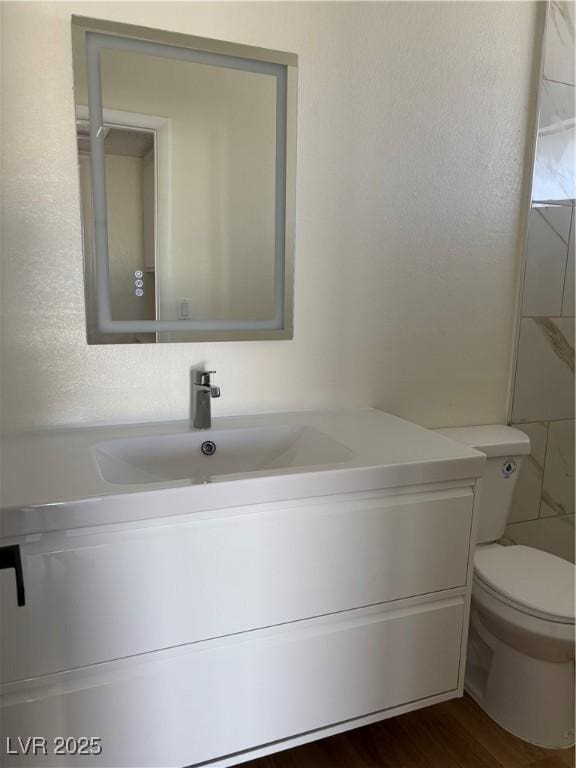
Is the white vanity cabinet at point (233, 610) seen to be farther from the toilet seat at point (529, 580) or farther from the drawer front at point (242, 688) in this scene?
the toilet seat at point (529, 580)

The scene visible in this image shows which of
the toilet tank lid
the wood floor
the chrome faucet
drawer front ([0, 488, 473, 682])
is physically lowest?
the wood floor

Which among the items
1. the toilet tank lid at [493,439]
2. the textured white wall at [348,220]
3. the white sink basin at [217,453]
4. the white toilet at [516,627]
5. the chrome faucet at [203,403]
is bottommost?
the white toilet at [516,627]

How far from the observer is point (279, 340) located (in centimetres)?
160

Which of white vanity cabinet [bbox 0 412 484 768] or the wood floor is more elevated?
Answer: white vanity cabinet [bbox 0 412 484 768]

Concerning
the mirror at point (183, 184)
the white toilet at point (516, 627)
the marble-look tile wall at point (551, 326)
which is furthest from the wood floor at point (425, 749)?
the mirror at point (183, 184)

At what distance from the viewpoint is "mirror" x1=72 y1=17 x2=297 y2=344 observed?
1.34 m

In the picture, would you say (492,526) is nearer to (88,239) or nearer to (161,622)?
(161,622)

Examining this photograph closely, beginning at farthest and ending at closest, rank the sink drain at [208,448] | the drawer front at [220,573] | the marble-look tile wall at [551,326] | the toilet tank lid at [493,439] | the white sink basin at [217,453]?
the marble-look tile wall at [551,326] < the toilet tank lid at [493,439] < the sink drain at [208,448] < the white sink basin at [217,453] < the drawer front at [220,573]

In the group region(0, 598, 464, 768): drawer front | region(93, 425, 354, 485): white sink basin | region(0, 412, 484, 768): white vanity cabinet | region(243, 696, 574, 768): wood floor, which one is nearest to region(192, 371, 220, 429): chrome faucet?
region(93, 425, 354, 485): white sink basin

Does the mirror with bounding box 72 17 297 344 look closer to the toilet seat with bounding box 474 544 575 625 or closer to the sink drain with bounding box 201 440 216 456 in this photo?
the sink drain with bounding box 201 440 216 456

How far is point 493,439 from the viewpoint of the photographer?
5.70 ft

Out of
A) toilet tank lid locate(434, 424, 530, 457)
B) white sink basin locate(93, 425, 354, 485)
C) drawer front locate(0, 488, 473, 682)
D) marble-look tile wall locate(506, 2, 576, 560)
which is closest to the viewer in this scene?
drawer front locate(0, 488, 473, 682)

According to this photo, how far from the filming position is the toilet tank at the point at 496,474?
1.70 meters

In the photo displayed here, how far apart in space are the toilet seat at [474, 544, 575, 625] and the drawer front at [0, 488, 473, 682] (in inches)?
11.1
